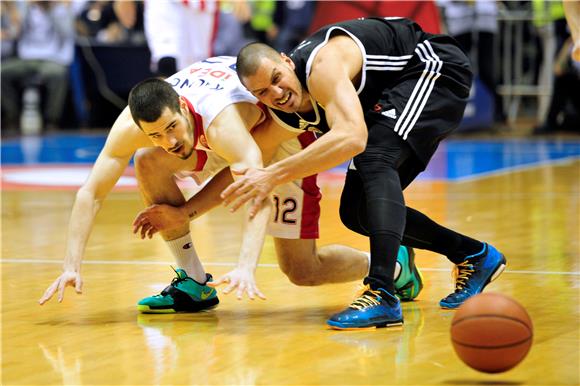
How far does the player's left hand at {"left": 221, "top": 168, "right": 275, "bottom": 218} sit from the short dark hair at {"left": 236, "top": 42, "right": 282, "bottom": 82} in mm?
424

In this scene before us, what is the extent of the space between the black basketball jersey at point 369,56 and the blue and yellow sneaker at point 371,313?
0.78 meters

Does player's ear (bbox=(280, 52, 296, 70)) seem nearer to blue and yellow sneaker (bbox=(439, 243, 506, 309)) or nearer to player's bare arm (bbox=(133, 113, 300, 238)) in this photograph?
player's bare arm (bbox=(133, 113, 300, 238))

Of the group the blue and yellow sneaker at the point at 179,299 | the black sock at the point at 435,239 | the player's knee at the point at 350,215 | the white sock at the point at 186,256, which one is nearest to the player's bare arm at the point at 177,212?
the white sock at the point at 186,256

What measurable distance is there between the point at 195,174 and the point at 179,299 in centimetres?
65

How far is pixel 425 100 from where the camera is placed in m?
4.87

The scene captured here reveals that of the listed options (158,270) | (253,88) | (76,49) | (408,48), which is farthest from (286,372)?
(76,49)

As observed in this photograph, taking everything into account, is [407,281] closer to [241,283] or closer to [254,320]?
[254,320]

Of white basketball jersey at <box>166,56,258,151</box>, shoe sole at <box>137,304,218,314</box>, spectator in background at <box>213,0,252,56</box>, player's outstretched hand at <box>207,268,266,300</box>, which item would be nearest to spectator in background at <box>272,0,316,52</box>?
spectator in background at <box>213,0,252,56</box>

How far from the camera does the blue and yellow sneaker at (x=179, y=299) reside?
5.10 metres

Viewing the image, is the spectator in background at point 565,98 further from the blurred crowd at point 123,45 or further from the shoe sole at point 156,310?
the shoe sole at point 156,310

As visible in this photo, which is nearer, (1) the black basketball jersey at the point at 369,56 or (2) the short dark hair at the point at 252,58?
(2) the short dark hair at the point at 252,58

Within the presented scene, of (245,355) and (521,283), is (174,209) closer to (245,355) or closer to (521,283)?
(245,355)

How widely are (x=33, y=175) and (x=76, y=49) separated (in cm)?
627

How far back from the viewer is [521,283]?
18.2ft
